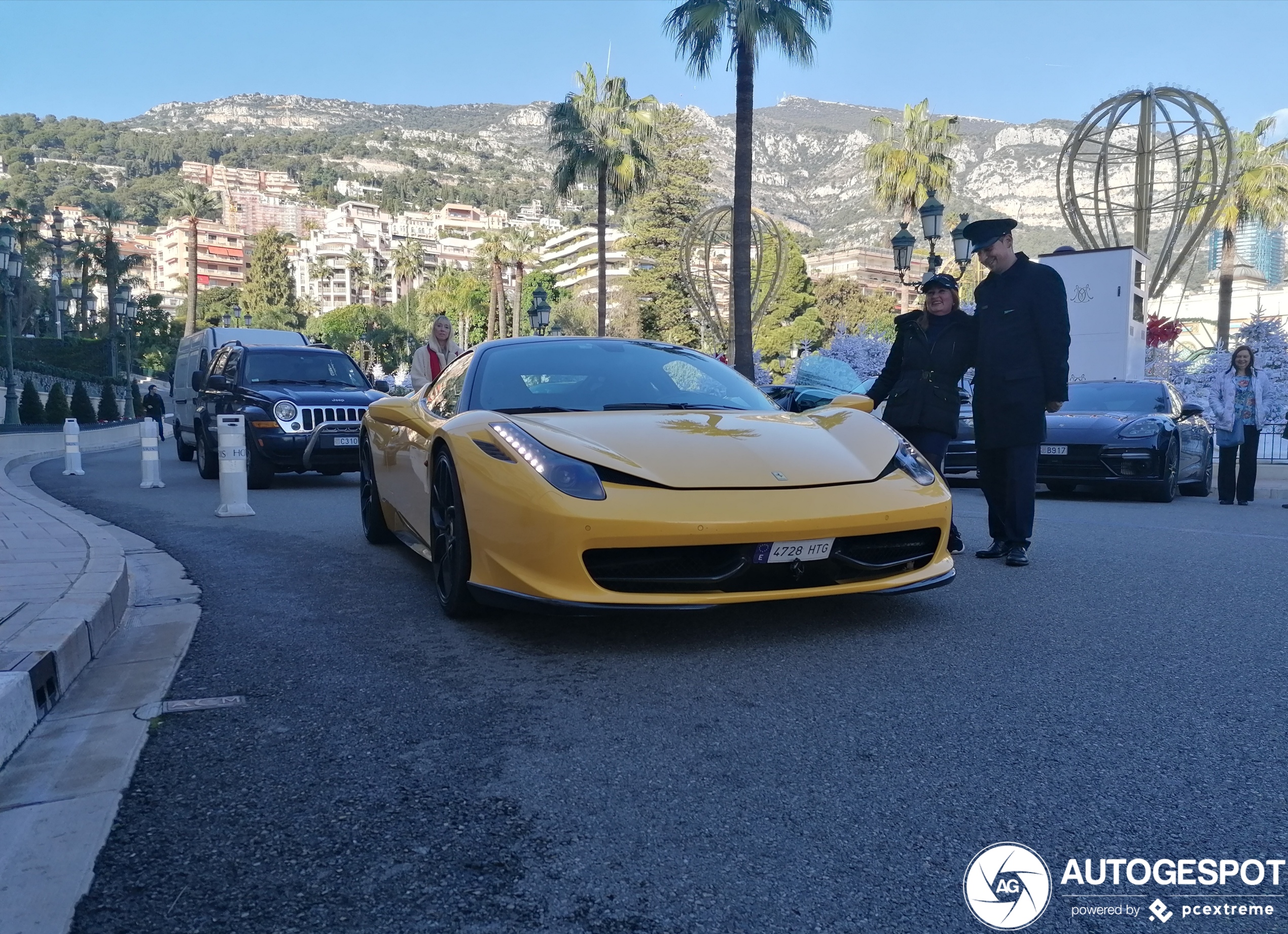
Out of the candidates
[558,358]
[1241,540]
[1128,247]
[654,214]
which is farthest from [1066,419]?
[654,214]

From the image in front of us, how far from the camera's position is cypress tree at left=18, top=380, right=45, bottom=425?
29.7 m

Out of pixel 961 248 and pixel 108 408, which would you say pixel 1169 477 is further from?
pixel 108 408

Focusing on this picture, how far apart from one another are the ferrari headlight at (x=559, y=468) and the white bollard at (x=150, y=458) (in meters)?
8.43

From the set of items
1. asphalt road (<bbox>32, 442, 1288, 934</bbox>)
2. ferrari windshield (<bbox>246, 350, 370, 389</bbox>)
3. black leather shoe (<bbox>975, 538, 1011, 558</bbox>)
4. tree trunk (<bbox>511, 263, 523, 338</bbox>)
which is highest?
tree trunk (<bbox>511, 263, 523, 338</bbox>)

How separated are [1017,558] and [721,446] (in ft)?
7.46

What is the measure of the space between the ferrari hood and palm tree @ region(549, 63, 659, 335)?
29.1 metres

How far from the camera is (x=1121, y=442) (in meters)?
9.96

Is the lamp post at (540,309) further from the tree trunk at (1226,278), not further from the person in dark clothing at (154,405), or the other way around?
the tree trunk at (1226,278)

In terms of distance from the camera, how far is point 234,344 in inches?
485

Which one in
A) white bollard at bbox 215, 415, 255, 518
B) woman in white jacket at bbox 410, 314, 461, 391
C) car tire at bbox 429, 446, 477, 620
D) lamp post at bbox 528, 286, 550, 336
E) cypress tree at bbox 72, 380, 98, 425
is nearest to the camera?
car tire at bbox 429, 446, 477, 620

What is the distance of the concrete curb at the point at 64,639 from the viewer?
9.20ft

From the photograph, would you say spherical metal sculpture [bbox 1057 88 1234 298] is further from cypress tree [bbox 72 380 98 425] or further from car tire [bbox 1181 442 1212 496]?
cypress tree [bbox 72 380 98 425]

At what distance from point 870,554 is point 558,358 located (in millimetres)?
1872

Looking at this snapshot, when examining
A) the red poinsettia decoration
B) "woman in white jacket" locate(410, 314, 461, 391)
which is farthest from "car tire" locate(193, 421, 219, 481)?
the red poinsettia decoration
